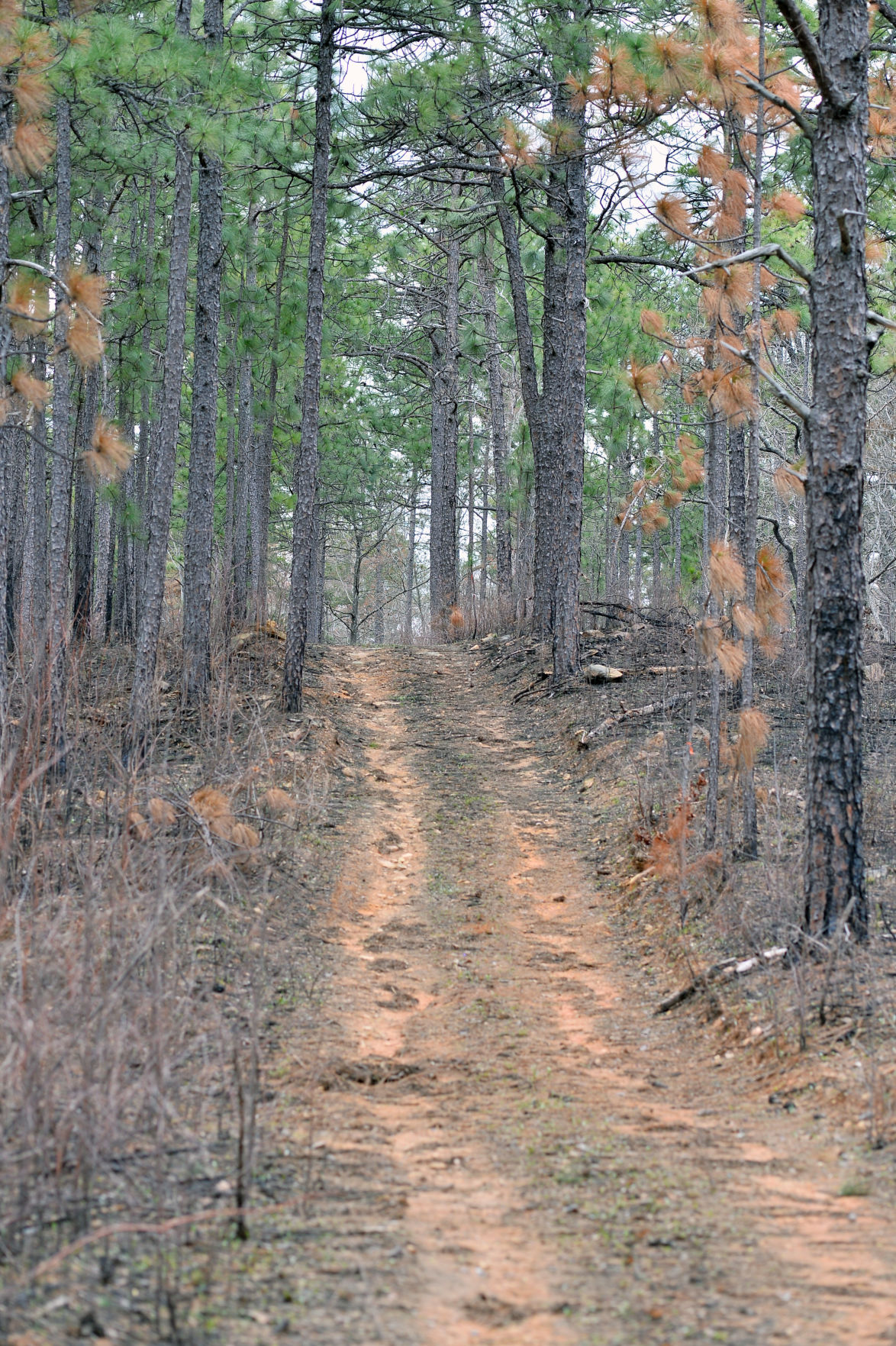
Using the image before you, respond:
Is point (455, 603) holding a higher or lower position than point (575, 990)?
higher

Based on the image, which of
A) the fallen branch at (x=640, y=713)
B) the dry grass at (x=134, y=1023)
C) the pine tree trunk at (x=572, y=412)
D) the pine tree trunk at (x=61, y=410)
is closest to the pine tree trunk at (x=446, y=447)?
the pine tree trunk at (x=572, y=412)

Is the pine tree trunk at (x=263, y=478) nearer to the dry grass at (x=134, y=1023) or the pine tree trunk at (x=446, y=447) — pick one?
the pine tree trunk at (x=446, y=447)

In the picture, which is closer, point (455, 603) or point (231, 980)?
point (231, 980)

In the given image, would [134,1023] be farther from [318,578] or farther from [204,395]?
[318,578]

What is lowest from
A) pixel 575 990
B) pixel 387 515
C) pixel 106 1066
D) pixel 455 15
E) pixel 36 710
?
pixel 575 990

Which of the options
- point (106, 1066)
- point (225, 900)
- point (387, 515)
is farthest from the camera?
point (387, 515)

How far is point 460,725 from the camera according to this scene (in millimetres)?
11719

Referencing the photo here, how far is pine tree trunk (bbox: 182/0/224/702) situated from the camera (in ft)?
32.7

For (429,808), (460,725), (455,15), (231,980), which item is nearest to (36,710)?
(231,980)

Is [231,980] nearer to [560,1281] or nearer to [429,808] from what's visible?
[560,1281]

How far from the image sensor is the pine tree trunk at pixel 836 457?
524 cm

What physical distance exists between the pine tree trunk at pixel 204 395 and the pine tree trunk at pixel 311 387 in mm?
781

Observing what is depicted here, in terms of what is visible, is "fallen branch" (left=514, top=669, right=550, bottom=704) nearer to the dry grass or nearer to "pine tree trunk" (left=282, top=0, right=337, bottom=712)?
"pine tree trunk" (left=282, top=0, right=337, bottom=712)

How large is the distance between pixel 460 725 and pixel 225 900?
19.1 ft
